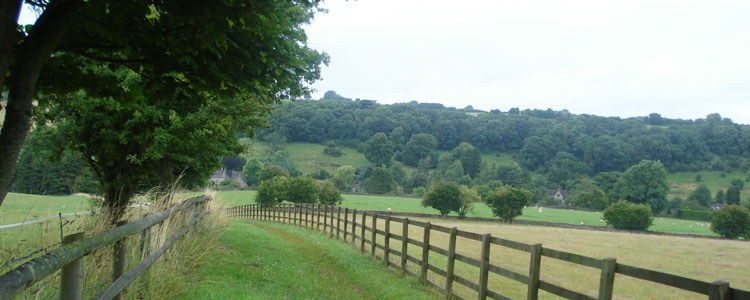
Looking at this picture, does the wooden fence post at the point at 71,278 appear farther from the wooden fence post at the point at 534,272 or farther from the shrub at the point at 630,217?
the shrub at the point at 630,217

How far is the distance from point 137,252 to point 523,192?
252 ft

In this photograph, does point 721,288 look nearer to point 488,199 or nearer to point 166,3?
point 166,3

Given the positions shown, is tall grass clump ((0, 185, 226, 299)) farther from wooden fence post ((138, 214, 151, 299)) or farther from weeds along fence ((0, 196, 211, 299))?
weeds along fence ((0, 196, 211, 299))

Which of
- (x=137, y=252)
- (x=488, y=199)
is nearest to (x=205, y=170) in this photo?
(x=137, y=252)

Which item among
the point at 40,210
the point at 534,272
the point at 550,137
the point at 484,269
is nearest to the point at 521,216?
the point at 40,210

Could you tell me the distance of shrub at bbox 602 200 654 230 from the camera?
245 ft

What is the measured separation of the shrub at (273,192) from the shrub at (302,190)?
0.70m

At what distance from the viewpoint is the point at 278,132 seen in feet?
525

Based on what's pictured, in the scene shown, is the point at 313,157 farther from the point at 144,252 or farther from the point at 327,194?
the point at 144,252

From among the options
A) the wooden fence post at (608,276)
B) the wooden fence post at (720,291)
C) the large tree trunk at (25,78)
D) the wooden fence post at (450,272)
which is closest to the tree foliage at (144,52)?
the large tree trunk at (25,78)

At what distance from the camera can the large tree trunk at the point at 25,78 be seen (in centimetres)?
269

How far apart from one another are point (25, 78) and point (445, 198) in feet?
252

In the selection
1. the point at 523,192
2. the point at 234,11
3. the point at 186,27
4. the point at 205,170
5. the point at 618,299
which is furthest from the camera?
the point at 523,192

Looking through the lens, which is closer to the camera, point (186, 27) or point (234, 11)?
point (234, 11)
